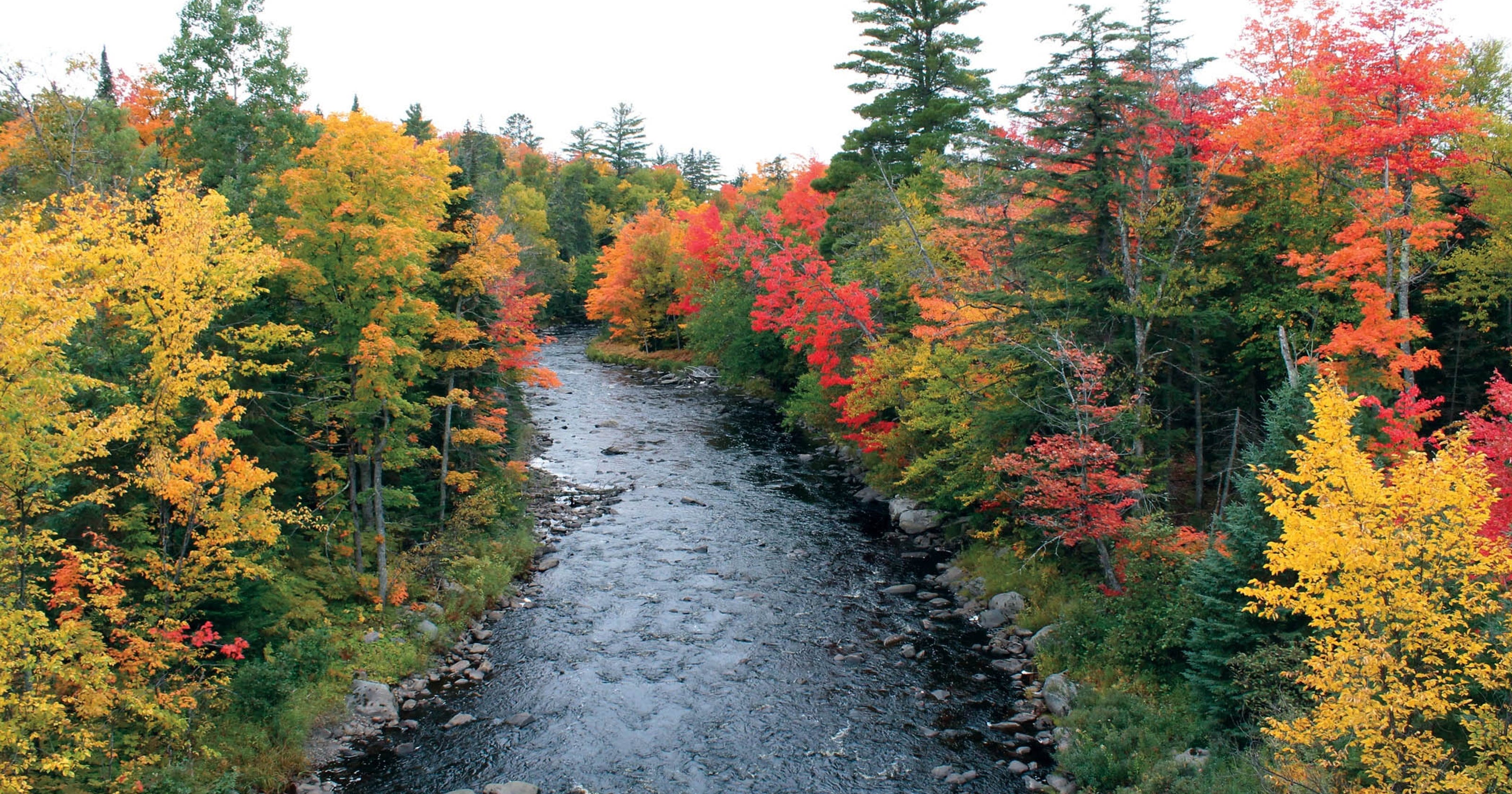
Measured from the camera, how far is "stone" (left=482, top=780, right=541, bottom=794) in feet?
44.8

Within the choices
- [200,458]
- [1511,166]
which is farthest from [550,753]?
[1511,166]

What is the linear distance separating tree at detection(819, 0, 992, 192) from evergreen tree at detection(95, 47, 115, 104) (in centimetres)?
3543

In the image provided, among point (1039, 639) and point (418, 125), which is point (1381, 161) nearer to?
point (1039, 639)

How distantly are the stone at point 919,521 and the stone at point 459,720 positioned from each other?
1473 centimetres

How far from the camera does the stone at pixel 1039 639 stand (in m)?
18.1

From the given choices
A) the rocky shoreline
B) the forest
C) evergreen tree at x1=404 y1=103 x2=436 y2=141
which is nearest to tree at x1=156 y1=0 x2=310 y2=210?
the forest

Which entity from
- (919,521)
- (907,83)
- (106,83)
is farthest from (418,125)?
(919,521)

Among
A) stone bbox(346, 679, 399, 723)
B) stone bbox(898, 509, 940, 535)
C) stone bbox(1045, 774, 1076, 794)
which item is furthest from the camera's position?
stone bbox(898, 509, 940, 535)

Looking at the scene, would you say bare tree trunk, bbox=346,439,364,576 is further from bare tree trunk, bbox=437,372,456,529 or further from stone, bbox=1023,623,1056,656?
stone, bbox=1023,623,1056,656

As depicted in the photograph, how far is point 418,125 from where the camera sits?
7069cm

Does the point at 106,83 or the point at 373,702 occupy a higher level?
the point at 106,83

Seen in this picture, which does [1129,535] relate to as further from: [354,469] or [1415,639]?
[354,469]

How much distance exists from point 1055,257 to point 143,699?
2151cm

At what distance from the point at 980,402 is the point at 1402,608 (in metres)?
15.0
